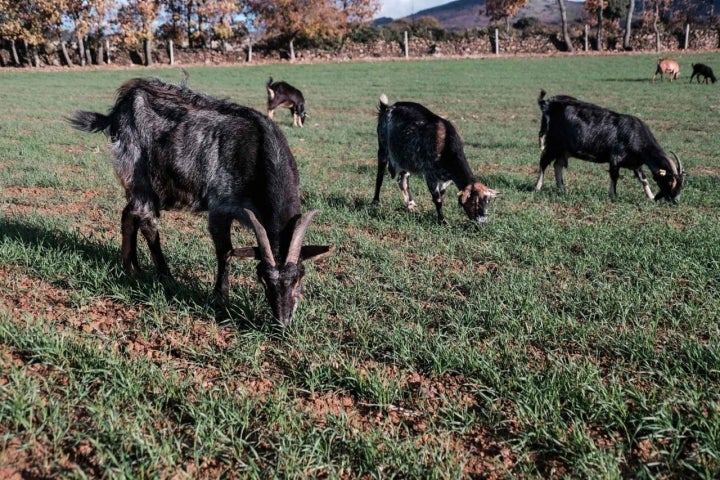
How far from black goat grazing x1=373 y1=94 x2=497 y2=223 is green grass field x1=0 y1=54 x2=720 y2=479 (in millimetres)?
411

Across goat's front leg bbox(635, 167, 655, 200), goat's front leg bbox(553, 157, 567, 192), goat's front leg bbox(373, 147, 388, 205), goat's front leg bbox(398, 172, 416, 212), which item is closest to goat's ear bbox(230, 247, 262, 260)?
goat's front leg bbox(398, 172, 416, 212)

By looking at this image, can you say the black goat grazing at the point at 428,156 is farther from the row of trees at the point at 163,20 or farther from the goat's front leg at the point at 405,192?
the row of trees at the point at 163,20

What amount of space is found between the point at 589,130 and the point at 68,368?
364 inches

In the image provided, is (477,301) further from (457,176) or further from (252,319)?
(457,176)

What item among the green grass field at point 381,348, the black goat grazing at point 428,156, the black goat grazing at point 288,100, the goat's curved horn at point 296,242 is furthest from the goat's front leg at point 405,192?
the black goat grazing at point 288,100

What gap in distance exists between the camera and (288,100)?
17984 millimetres

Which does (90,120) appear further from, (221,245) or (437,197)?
(437,197)

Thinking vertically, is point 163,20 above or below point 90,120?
above

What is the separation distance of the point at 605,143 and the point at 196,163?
7610mm

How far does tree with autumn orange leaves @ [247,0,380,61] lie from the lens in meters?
50.0

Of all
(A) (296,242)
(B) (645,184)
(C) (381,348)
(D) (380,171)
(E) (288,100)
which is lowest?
(C) (381,348)

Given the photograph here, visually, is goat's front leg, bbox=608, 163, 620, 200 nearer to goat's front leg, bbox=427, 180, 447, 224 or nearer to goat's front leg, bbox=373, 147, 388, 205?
goat's front leg, bbox=427, 180, 447, 224

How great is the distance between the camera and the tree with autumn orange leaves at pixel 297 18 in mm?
50000

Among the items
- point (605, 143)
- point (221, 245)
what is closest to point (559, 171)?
point (605, 143)
